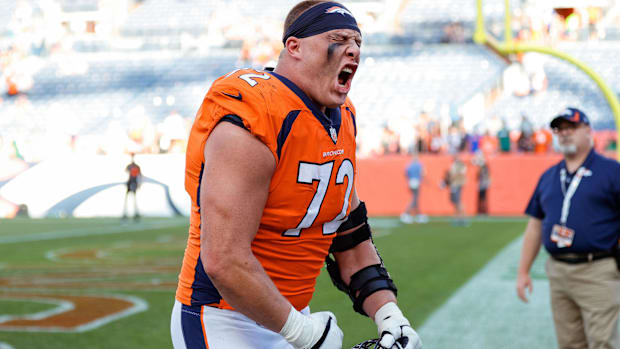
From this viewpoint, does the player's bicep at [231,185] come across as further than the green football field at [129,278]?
No

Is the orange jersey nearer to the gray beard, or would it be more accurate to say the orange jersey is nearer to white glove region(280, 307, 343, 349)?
white glove region(280, 307, 343, 349)

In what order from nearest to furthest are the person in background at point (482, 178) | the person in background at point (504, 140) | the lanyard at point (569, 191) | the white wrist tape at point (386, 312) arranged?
the white wrist tape at point (386, 312) → the lanyard at point (569, 191) → the person in background at point (482, 178) → the person in background at point (504, 140)

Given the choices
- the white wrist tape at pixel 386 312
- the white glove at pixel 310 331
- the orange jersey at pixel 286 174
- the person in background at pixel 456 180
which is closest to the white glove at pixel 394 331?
the white wrist tape at pixel 386 312

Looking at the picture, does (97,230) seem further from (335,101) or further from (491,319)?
(335,101)

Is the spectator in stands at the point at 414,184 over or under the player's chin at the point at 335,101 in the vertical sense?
under

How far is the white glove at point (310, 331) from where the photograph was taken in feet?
7.20

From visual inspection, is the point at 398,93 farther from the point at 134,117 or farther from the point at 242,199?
the point at 242,199

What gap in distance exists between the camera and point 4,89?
3155 centimetres

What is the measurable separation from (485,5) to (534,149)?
482 inches

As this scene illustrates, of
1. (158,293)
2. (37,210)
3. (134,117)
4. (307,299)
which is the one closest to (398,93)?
(134,117)

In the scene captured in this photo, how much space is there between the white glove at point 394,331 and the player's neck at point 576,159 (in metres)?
2.89

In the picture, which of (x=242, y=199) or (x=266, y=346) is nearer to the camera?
(x=242, y=199)

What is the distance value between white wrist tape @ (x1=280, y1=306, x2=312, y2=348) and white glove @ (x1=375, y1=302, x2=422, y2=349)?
254 millimetres

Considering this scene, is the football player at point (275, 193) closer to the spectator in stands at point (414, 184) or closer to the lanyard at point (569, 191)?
the lanyard at point (569, 191)
